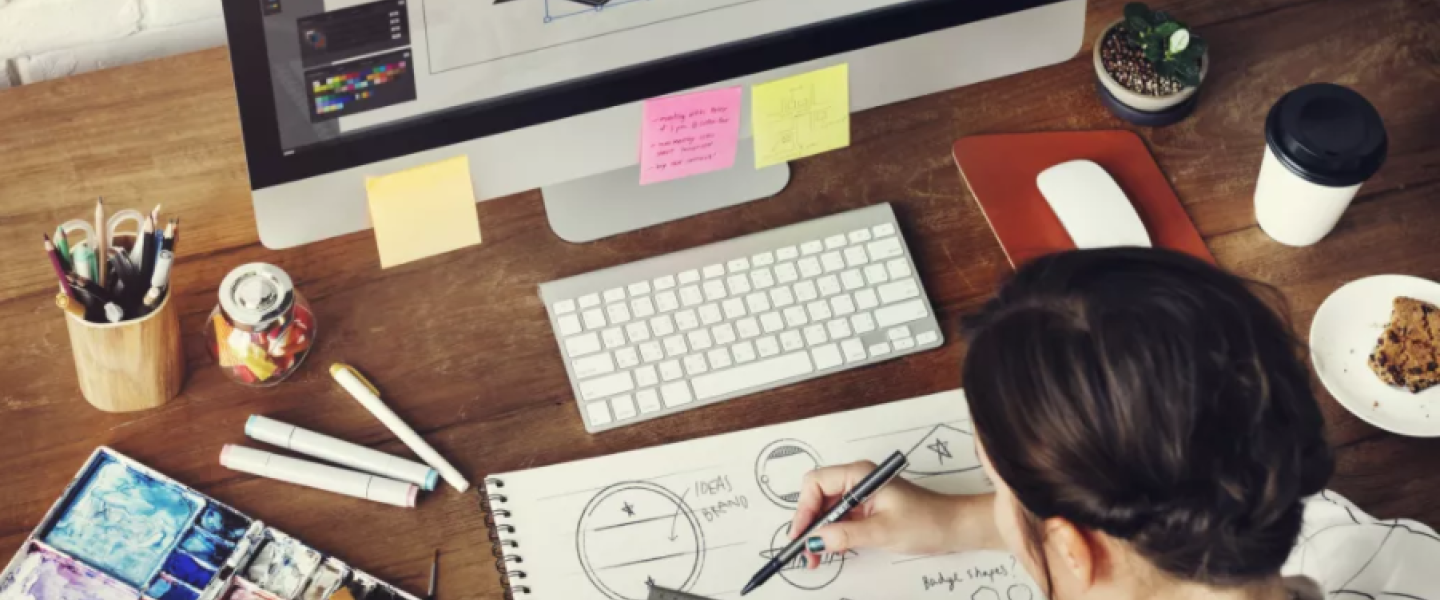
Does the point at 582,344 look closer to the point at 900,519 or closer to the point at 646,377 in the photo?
the point at 646,377

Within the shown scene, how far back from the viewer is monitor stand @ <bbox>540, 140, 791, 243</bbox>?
1071 mm

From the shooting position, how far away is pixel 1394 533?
0.93m

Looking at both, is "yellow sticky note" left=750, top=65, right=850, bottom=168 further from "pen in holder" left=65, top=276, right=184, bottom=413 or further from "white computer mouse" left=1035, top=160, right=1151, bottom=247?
"pen in holder" left=65, top=276, right=184, bottom=413

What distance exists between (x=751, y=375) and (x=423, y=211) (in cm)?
26

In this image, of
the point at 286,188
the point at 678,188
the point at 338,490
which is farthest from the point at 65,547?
the point at 678,188

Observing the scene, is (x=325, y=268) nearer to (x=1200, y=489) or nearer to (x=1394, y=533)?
(x=1200, y=489)

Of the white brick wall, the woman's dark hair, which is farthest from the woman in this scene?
the white brick wall

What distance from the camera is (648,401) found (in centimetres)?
99

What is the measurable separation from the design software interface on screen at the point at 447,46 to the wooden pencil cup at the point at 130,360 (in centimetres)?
18

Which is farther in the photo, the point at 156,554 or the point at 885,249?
the point at 885,249

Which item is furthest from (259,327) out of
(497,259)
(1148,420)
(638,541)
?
(1148,420)

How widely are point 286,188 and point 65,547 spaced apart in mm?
290

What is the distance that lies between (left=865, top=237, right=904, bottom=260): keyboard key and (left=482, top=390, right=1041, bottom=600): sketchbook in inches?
4.9

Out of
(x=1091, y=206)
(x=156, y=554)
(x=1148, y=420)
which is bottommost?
(x=156, y=554)
